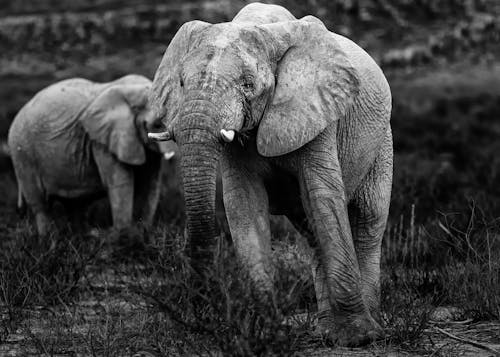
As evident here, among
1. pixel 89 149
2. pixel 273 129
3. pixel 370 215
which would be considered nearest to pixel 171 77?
pixel 273 129

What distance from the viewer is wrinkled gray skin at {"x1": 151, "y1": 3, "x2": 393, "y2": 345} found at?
5277mm

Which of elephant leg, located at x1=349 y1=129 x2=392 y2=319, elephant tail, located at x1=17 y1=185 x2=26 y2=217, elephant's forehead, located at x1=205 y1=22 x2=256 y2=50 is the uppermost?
elephant's forehead, located at x1=205 y1=22 x2=256 y2=50

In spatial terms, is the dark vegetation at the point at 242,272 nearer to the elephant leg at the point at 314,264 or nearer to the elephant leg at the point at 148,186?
the elephant leg at the point at 314,264

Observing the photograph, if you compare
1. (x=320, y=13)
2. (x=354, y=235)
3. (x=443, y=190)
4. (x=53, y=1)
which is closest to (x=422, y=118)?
(x=443, y=190)

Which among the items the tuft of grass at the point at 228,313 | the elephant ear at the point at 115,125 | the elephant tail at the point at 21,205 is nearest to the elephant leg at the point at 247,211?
the tuft of grass at the point at 228,313

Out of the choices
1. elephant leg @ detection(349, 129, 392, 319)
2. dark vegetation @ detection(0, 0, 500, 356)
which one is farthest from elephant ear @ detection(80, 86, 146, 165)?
elephant leg @ detection(349, 129, 392, 319)

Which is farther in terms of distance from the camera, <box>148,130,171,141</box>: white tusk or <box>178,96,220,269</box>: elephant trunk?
<box>148,130,171,141</box>: white tusk

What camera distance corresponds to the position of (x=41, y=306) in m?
6.73

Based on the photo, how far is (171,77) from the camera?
224 inches

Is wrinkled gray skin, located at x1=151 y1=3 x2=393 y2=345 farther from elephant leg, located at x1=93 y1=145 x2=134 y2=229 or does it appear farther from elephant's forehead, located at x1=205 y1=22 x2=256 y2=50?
elephant leg, located at x1=93 y1=145 x2=134 y2=229

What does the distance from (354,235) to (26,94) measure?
23.2 m

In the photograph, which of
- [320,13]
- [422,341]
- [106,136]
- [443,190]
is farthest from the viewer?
[320,13]

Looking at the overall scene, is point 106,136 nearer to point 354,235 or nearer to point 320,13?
point 354,235

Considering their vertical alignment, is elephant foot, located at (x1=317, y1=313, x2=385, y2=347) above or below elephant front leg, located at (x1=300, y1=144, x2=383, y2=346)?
below
